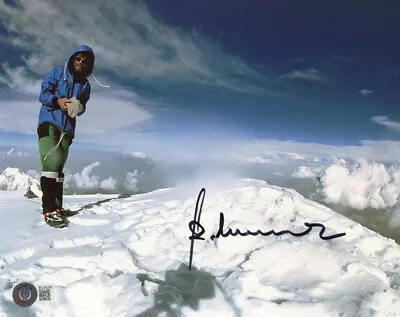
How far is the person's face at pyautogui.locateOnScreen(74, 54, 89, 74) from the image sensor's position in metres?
2.99

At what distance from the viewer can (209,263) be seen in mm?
2652

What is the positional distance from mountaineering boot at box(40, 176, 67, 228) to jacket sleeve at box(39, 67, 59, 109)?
23.8 inches

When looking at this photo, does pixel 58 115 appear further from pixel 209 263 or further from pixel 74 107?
pixel 209 263

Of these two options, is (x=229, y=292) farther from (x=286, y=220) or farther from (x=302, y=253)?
(x=286, y=220)

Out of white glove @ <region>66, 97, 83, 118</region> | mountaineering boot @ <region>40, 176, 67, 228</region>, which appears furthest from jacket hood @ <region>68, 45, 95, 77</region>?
mountaineering boot @ <region>40, 176, 67, 228</region>

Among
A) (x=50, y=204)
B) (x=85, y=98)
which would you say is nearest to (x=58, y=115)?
(x=85, y=98)

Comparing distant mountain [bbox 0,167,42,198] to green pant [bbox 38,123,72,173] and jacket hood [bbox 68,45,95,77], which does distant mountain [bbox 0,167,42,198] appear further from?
jacket hood [bbox 68,45,95,77]

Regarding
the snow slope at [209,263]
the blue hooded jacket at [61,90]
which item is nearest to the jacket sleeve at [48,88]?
the blue hooded jacket at [61,90]

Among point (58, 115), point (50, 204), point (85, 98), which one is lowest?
point (50, 204)

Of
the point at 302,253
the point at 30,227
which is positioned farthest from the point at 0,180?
the point at 302,253

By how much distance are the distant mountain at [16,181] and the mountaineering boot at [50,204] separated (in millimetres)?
163

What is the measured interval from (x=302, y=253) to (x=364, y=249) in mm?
502

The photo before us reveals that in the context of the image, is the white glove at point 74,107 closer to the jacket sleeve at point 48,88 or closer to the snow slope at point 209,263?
the jacket sleeve at point 48,88

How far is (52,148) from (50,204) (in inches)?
18.3
